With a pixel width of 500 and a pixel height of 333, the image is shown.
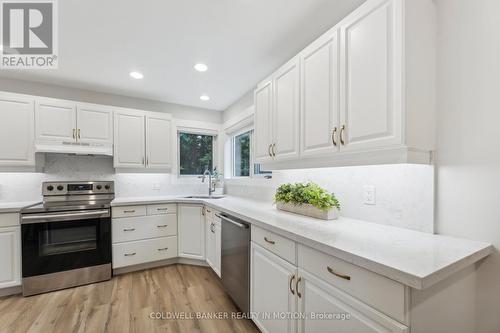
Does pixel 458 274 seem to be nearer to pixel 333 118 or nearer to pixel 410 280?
pixel 410 280

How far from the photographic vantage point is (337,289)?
1.04 meters

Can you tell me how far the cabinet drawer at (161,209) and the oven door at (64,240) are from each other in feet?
1.49

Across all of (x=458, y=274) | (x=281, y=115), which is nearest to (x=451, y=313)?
(x=458, y=274)

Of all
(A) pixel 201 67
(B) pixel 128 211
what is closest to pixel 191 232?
(B) pixel 128 211

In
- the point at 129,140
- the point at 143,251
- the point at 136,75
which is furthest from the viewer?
the point at 129,140

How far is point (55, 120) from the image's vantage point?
2684 millimetres

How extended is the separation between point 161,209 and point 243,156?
1438 millimetres

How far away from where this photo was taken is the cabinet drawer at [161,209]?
2.91 metres

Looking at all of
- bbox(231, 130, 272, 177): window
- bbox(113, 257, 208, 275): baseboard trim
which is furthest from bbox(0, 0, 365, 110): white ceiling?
bbox(113, 257, 208, 275): baseboard trim

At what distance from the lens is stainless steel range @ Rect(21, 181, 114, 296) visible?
2281 millimetres

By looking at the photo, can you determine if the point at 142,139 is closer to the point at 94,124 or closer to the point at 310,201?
the point at 94,124

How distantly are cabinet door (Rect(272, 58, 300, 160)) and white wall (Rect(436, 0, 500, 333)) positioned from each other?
0.87 m

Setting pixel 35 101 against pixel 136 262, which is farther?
pixel 136 262

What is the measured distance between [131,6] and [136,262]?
2.71 meters
